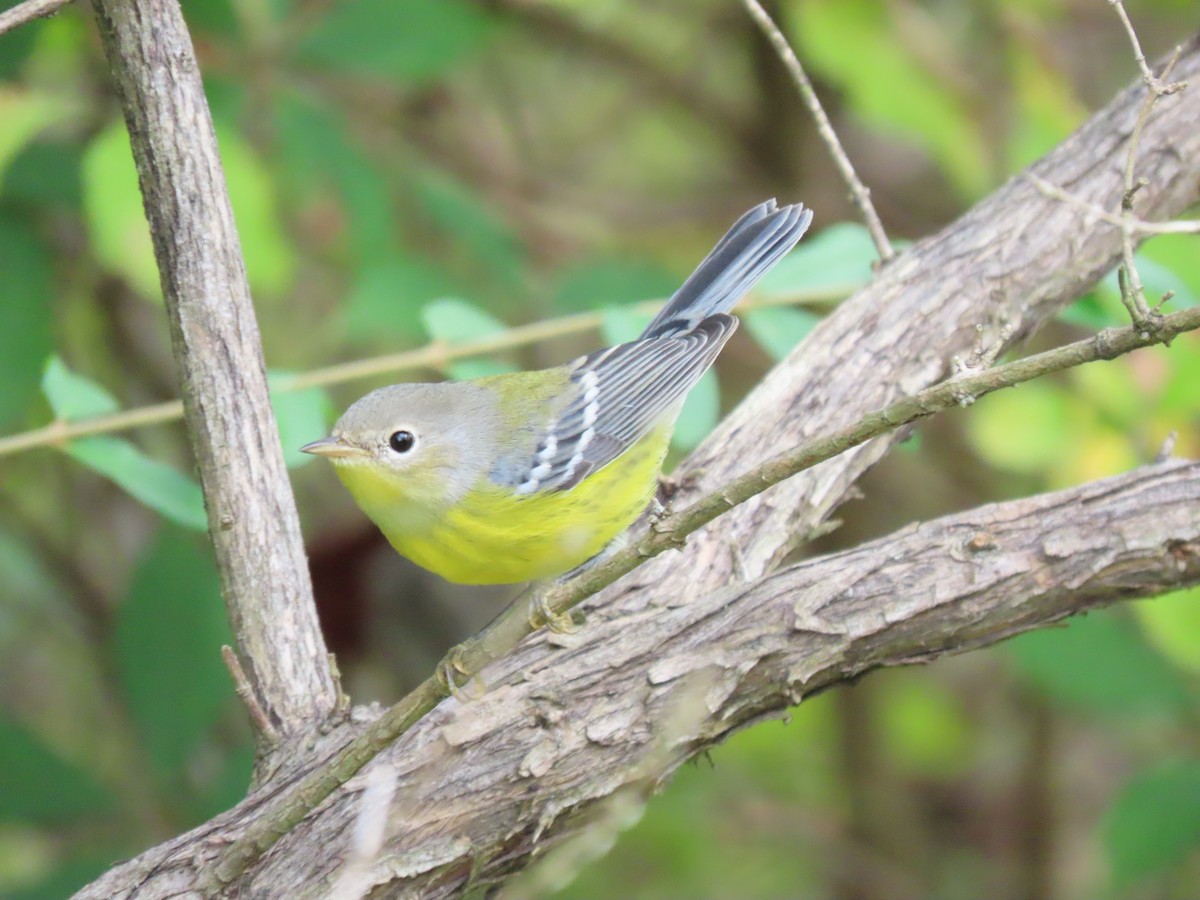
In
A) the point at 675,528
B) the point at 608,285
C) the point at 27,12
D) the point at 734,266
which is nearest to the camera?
the point at 675,528

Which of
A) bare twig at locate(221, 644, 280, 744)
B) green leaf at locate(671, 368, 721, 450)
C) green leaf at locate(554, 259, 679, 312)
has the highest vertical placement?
green leaf at locate(554, 259, 679, 312)

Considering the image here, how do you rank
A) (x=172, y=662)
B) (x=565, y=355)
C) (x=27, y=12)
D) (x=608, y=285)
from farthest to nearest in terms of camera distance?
(x=565, y=355) → (x=608, y=285) → (x=172, y=662) → (x=27, y=12)

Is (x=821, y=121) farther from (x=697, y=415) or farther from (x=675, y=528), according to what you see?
(x=675, y=528)

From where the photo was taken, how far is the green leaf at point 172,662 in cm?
345

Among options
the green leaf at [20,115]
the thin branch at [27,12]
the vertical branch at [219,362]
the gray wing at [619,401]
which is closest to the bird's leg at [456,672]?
the vertical branch at [219,362]

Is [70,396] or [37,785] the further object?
[37,785]

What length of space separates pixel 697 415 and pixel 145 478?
1.32m

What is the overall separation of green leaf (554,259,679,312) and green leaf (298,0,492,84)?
2.54 ft

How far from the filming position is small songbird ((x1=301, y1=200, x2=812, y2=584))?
2775mm

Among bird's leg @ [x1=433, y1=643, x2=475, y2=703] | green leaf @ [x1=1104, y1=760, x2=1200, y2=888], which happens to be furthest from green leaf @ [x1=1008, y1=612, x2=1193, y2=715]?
bird's leg @ [x1=433, y1=643, x2=475, y2=703]

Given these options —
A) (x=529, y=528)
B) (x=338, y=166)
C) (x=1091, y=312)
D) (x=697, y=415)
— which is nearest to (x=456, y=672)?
(x=529, y=528)

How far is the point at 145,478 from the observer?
254 centimetres

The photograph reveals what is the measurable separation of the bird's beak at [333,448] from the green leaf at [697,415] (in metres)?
0.80

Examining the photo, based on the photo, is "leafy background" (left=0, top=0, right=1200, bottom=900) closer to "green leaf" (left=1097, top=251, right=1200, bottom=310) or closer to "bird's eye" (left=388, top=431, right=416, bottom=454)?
"green leaf" (left=1097, top=251, right=1200, bottom=310)
